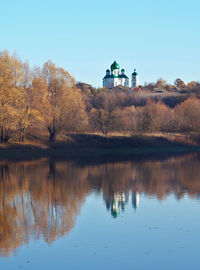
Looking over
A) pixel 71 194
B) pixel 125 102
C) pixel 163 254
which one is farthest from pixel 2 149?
pixel 125 102

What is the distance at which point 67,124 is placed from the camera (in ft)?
169

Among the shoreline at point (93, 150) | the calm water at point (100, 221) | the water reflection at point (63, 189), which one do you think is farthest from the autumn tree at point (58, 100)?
the calm water at point (100, 221)

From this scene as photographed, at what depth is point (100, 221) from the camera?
1636 cm

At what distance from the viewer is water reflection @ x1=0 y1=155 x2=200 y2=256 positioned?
15.4m

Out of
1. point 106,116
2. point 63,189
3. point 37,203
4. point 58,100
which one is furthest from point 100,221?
point 106,116

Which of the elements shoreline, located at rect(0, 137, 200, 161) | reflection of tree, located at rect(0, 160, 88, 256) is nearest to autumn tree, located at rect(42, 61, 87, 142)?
shoreline, located at rect(0, 137, 200, 161)

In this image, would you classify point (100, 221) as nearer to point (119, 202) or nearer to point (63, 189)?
point (119, 202)

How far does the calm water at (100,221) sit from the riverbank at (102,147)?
1415 cm

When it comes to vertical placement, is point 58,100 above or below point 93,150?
above

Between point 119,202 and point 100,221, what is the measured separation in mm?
3860

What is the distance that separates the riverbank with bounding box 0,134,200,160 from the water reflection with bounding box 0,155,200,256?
21.7 feet

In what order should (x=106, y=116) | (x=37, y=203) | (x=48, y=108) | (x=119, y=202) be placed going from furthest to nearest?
(x=106, y=116) < (x=48, y=108) < (x=119, y=202) < (x=37, y=203)

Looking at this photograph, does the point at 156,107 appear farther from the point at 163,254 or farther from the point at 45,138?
the point at 163,254

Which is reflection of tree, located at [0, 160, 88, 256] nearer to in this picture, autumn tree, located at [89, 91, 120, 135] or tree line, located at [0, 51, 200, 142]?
tree line, located at [0, 51, 200, 142]
